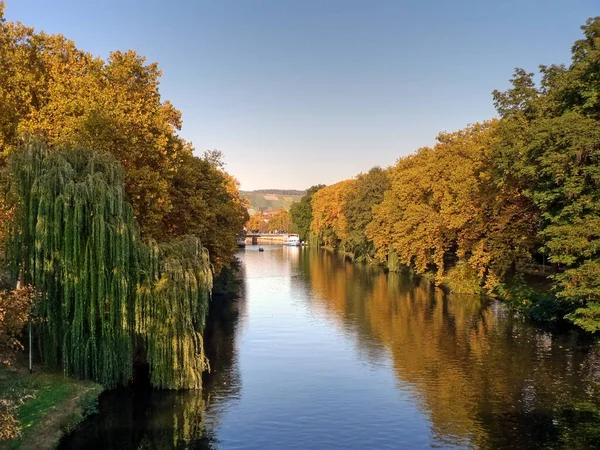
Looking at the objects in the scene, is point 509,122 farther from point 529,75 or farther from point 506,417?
point 506,417

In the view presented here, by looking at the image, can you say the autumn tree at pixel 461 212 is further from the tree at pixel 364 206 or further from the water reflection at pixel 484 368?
the tree at pixel 364 206

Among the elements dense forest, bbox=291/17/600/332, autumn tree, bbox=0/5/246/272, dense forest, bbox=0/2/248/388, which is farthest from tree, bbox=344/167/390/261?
dense forest, bbox=0/2/248/388

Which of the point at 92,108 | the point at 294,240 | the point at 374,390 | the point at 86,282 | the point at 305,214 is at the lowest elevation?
the point at 374,390

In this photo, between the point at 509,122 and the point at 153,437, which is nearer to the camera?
the point at 153,437

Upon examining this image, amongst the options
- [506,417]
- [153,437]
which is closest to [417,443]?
[506,417]

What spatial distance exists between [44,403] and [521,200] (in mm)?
45869

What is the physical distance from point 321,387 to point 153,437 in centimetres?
1054

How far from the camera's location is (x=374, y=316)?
51.0 m

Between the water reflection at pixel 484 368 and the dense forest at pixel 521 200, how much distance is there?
373cm

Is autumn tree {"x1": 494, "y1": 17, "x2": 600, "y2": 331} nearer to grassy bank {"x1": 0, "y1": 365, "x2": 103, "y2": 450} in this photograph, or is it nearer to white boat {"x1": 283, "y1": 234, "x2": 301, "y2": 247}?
grassy bank {"x1": 0, "y1": 365, "x2": 103, "y2": 450}

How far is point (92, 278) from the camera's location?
26.6 metres

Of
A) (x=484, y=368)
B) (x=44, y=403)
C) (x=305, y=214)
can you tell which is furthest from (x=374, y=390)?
(x=305, y=214)

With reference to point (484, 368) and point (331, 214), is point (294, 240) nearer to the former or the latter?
point (331, 214)

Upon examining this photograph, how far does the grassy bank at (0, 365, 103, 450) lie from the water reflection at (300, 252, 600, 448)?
1643 cm
